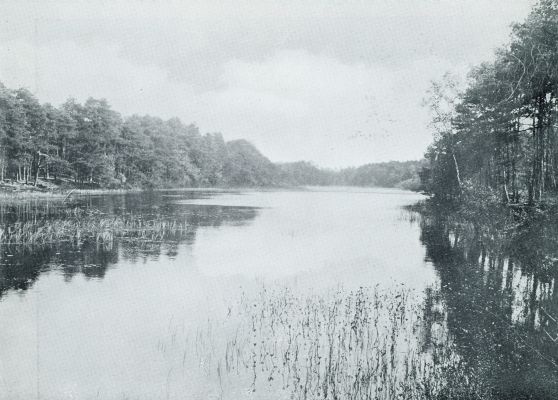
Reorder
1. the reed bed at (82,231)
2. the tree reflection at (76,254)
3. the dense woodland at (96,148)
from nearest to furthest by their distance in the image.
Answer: the tree reflection at (76,254)
the reed bed at (82,231)
the dense woodland at (96,148)

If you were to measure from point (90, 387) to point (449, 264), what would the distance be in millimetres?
16775

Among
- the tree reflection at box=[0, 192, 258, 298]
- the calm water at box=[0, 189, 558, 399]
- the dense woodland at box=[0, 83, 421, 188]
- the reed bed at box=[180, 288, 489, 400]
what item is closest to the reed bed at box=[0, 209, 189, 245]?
the tree reflection at box=[0, 192, 258, 298]

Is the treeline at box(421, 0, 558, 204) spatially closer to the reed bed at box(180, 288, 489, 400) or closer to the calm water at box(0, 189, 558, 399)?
the calm water at box(0, 189, 558, 399)

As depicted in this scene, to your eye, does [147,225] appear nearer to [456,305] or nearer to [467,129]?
[456,305]

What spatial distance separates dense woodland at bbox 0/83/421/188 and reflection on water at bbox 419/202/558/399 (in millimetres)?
48618

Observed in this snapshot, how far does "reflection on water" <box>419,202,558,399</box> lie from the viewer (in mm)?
8469

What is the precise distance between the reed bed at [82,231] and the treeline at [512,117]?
2102 centimetres

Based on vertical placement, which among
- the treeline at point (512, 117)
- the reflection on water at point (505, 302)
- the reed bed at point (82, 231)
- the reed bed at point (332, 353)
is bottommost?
the reed bed at point (332, 353)

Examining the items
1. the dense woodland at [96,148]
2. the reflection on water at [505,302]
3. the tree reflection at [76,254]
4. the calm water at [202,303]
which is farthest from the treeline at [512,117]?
the dense woodland at [96,148]

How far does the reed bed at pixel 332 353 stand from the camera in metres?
7.91

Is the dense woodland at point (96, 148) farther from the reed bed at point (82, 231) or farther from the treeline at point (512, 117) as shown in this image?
the treeline at point (512, 117)

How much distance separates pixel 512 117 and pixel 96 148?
58041 millimetres

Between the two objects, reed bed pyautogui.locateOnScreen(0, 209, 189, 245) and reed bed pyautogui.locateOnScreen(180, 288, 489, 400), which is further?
reed bed pyautogui.locateOnScreen(0, 209, 189, 245)

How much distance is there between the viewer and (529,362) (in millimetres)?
8883
